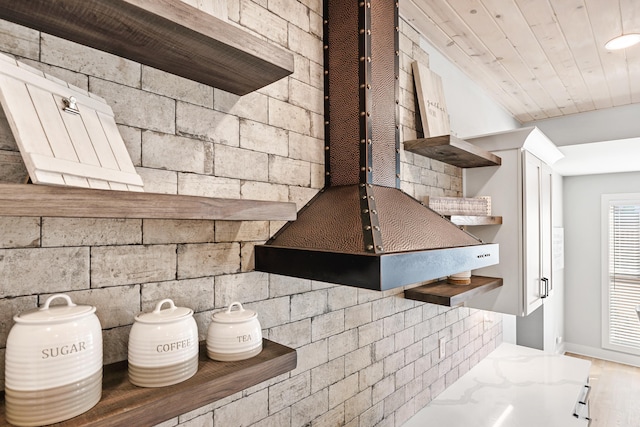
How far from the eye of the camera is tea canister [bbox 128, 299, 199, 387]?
2.66ft

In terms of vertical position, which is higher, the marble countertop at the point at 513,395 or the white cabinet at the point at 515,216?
the white cabinet at the point at 515,216

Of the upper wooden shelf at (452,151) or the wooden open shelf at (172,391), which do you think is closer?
the wooden open shelf at (172,391)

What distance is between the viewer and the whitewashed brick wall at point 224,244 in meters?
0.85

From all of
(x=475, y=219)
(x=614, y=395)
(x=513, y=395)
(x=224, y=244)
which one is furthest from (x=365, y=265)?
(x=614, y=395)

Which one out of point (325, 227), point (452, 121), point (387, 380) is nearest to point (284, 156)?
point (325, 227)

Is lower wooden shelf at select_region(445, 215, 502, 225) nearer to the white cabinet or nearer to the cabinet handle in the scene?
the white cabinet

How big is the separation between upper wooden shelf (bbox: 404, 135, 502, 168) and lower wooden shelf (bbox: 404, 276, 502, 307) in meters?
0.75

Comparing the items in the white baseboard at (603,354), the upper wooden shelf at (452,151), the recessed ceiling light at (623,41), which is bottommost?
the white baseboard at (603,354)

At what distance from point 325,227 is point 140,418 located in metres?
0.71

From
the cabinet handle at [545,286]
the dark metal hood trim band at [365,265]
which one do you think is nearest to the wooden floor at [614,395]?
the cabinet handle at [545,286]

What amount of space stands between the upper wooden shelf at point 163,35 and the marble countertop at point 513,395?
69.2 inches

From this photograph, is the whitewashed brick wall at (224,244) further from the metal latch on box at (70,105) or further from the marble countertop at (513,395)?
the marble countertop at (513,395)

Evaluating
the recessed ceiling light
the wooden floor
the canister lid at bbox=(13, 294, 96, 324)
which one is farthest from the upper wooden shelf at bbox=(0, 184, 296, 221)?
the wooden floor

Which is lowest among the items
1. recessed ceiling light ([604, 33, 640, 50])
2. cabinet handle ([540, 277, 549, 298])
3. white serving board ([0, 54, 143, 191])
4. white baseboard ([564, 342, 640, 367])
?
white baseboard ([564, 342, 640, 367])
